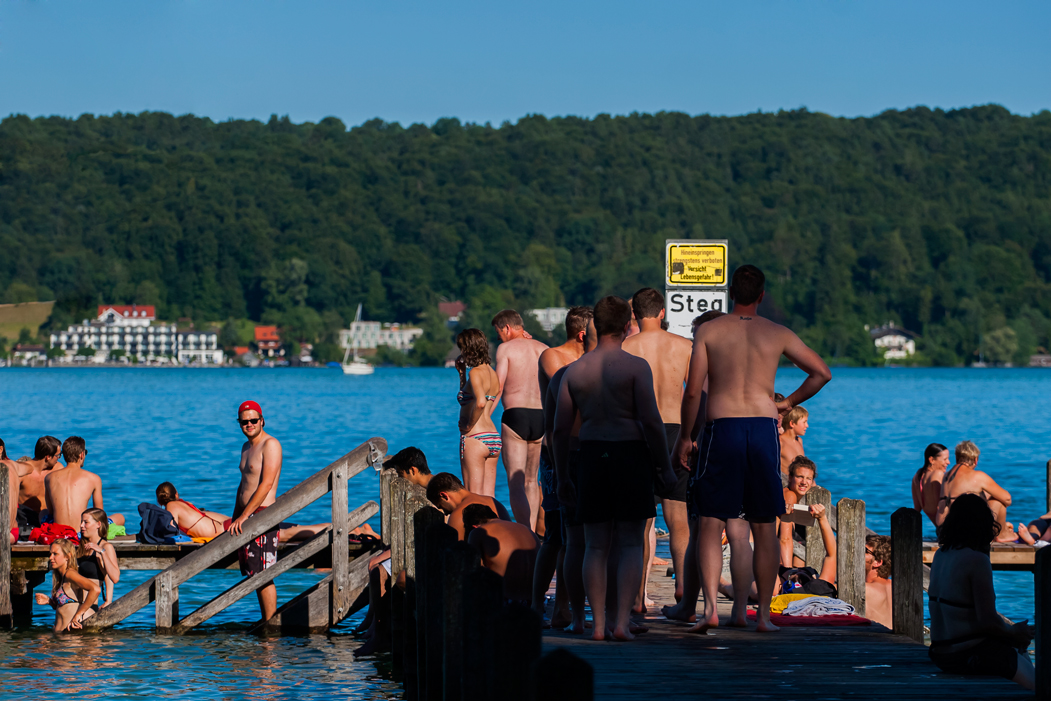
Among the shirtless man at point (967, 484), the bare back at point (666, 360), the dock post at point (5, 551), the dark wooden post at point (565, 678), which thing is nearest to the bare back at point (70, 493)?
the dock post at point (5, 551)

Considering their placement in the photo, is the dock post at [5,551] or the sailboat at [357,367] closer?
the dock post at [5,551]

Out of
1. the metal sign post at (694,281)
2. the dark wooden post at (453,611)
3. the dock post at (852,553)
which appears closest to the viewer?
the dark wooden post at (453,611)

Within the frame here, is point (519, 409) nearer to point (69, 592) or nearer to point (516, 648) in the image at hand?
point (69, 592)

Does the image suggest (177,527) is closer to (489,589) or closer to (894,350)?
(489,589)

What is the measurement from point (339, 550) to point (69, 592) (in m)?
2.73

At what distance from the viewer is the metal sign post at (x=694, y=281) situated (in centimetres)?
1103

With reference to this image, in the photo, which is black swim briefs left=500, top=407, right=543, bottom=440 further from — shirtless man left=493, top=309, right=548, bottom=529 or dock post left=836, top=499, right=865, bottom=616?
dock post left=836, top=499, right=865, bottom=616

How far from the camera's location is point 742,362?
6.76m

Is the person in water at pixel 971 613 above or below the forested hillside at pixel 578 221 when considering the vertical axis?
below

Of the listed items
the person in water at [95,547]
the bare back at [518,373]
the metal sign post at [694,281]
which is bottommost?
the person in water at [95,547]

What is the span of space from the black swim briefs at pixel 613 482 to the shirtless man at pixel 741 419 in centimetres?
41

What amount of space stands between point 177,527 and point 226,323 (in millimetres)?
170950

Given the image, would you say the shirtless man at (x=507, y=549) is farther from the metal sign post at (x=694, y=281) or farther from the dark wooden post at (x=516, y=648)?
the dark wooden post at (x=516, y=648)

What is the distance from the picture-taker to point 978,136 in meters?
188
